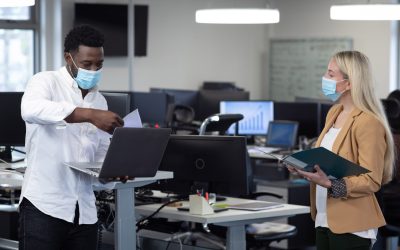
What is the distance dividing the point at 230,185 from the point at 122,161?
92cm

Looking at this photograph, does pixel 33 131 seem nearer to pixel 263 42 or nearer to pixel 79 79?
pixel 79 79

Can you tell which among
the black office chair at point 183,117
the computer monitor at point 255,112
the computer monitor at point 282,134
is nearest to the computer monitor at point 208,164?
the black office chair at point 183,117

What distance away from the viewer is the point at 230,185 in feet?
12.5

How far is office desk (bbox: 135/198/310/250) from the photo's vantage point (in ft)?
12.1

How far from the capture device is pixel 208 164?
3828 mm

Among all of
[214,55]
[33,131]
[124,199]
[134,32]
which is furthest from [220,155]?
[214,55]

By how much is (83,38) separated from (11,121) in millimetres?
1754

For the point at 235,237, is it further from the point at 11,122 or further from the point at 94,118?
the point at 11,122

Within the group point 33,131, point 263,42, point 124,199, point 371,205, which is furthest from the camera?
point 263,42

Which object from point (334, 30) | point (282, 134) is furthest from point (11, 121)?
point (334, 30)

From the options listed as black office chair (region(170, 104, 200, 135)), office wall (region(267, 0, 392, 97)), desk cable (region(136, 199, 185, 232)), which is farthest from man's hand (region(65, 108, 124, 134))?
office wall (region(267, 0, 392, 97))

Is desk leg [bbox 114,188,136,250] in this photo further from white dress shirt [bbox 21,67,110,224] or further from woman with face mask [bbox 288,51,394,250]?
woman with face mask [bbox 288,51,394,250]

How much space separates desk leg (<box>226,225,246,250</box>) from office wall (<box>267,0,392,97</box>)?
581 cm

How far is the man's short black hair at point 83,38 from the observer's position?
305 cm
